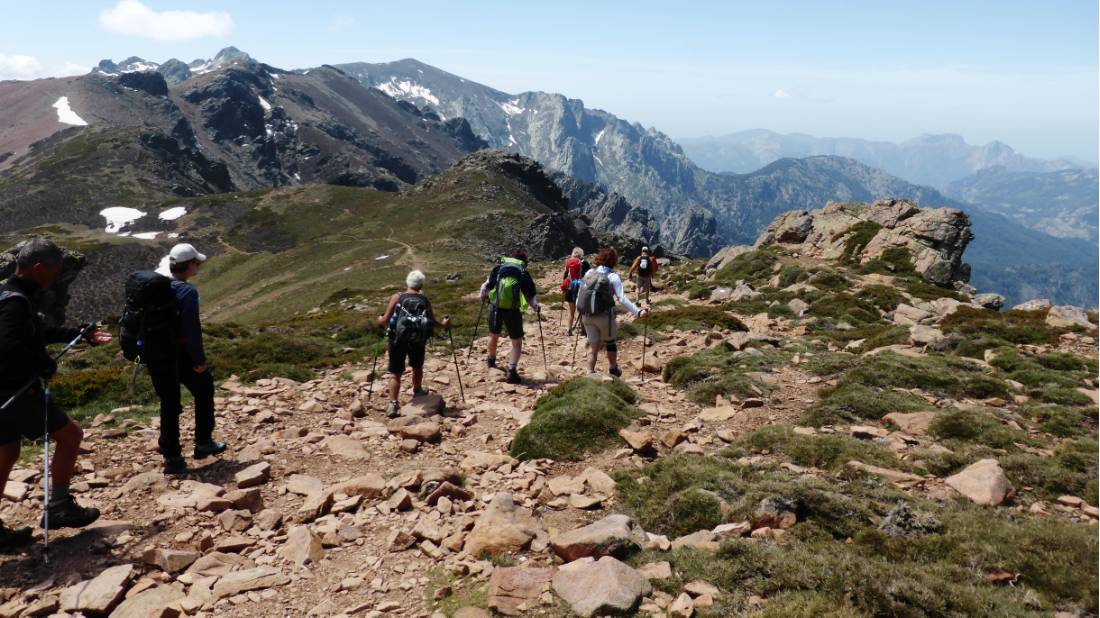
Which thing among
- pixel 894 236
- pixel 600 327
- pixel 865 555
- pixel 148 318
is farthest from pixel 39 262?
pixel 894 236

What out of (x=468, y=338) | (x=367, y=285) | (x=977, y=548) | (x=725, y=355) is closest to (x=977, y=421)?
(x=977, y=548)

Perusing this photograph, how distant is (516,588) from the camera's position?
540 centimetres

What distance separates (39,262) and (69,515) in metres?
3.19

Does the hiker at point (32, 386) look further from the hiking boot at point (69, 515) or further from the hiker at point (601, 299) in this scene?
the hiker at point (601, 299)

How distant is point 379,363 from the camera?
1686 cm

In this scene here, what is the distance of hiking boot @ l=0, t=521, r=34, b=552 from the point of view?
6.63 m

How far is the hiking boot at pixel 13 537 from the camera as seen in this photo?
663 centimetres

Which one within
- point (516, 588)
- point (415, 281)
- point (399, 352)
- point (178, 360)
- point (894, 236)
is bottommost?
point (516, 588)

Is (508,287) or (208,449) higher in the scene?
(508,287)

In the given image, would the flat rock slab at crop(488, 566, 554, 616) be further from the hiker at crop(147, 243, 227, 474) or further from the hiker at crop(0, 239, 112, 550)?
the hiker at crop(147, 243, 227, 474)

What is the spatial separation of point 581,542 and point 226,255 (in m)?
118

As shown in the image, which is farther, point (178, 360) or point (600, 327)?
point (600, 327)

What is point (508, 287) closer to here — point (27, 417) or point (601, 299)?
point (601, 299)

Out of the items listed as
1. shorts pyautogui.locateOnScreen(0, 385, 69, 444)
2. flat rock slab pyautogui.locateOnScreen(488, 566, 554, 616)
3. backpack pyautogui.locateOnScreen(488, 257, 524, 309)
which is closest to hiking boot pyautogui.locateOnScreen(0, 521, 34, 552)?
shorts pyautogui.locateOnScreen(0, 385, 69, 444)
